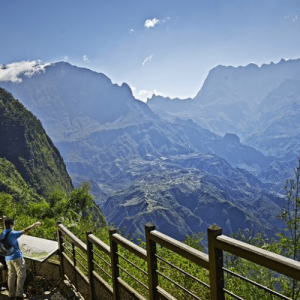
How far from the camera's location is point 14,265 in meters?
6.51

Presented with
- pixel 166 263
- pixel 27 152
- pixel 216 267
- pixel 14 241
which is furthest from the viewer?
pixel 27 152

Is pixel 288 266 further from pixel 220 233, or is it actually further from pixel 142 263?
pixel 142 263

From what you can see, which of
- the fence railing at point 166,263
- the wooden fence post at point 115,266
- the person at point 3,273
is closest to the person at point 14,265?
the person at point 3,273

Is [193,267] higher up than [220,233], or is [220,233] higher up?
[220,233]

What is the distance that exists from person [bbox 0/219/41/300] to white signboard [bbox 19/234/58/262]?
228mm

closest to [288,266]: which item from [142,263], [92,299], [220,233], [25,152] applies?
[220,233]

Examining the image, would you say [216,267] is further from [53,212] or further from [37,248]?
[53,212]

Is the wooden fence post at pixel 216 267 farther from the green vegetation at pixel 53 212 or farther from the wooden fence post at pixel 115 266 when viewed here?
the green vegetation at pixel 53 212

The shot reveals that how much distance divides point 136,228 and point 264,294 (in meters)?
146

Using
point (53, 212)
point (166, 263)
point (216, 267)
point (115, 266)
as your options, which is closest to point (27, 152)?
point (53, 212)

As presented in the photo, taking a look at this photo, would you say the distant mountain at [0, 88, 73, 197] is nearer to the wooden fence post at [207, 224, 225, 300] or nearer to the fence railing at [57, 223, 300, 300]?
the fence railing at [57, 223, 300, 300]

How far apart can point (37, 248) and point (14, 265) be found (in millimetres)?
621

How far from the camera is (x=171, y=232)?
5822 inches

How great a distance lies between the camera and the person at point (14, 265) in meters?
6.41
